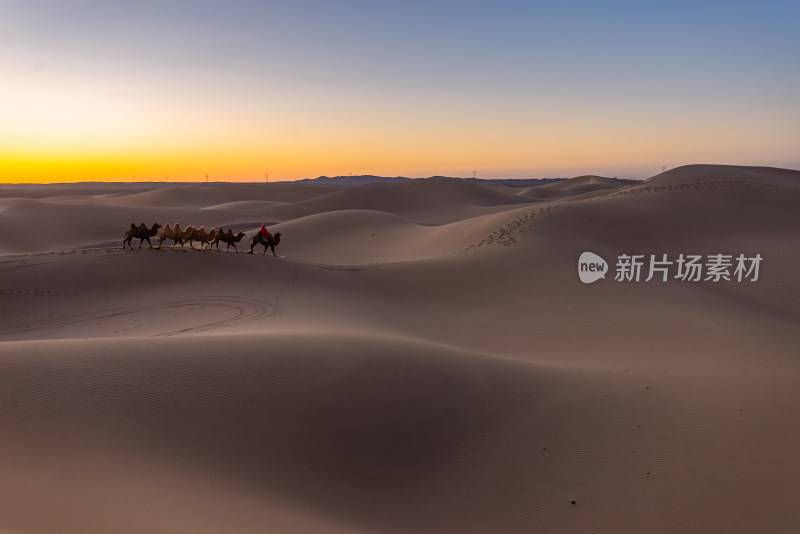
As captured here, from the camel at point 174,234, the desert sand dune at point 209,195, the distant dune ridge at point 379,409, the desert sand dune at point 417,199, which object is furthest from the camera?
the desert sand dune at point 209,195

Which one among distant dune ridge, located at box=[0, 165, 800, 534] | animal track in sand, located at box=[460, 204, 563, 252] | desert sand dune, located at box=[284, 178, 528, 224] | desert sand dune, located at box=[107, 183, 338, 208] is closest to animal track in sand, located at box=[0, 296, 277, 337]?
distant dune ridge, located at box=[0, 165, 800, 534]

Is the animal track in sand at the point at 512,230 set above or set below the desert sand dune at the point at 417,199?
below

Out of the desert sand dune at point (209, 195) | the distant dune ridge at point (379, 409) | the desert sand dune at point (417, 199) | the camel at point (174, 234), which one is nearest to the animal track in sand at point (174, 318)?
the distant dune ridge at point (379, 409)

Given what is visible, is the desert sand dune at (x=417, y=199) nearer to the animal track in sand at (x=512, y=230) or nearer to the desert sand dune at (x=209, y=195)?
the desert sand dune at (x=209, y=195)

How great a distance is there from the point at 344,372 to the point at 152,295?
29.2 feet

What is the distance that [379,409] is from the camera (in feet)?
21.3

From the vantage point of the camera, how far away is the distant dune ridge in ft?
15.3

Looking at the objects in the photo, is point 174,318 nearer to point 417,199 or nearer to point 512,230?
point 512,230

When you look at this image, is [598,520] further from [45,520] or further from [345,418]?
[45,520]

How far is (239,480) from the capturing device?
4.89 meters

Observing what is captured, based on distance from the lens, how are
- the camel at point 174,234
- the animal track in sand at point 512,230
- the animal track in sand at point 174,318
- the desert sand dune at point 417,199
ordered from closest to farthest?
the animal track in sand at point 174,318, the camel at point 174,234, the animal track in sand at point 512,230, the desert sand dune at point 417,199

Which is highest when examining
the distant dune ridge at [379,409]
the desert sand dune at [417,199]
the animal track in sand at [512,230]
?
the desert sand dune at [417,199]

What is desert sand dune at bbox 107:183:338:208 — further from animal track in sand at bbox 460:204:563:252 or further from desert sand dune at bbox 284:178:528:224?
animal track in sand at bbox 460:204:563:252

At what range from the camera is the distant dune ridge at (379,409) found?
4656 mm
